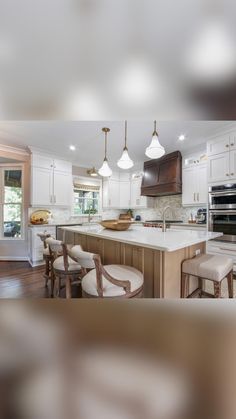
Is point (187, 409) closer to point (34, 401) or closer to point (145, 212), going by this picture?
point (34, 401)

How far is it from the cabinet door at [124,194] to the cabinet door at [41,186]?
75.1 inches

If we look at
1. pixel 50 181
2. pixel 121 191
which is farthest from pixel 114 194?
pixel 50 181

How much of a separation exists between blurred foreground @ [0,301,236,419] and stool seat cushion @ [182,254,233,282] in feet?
3.56

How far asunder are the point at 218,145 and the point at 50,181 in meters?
2.99

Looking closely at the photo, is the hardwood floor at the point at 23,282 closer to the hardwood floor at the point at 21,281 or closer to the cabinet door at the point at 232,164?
the hardwood floor at the point at 21,281

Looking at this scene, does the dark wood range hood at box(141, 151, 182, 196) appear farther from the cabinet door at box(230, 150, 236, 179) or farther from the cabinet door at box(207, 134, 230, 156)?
the cabinet door at box(230, 150, 236, 179)

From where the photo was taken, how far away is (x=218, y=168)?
2602 mm

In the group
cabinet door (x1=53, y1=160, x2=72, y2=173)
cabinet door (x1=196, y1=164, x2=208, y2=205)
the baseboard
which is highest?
cabinet door (x1=53, y1=160, x2=72, y2=173)

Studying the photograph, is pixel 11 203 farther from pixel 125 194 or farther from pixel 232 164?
pixel 232 164

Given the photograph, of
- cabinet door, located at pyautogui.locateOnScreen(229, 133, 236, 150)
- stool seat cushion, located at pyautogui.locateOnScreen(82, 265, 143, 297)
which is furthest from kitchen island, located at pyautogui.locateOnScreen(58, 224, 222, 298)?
cabinet door, located at pyautogui.locateOnScreen(229, 133, 236, 150)

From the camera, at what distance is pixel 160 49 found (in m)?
0.28

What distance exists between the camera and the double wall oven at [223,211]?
95.7 inches

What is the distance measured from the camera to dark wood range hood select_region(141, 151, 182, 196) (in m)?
3.42

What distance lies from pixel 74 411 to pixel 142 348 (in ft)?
0.44
